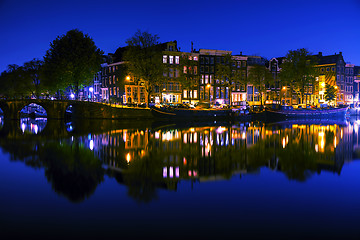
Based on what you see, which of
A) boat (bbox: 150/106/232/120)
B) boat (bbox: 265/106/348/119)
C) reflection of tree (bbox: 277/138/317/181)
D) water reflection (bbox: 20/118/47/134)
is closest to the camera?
reflection of tree (bbox: 277/138/317/181)

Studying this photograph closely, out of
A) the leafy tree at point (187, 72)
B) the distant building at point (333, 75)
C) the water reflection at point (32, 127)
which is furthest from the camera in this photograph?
the distant building at point (333, 75)

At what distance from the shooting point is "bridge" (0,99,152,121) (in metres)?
58.2

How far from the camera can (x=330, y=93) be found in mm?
90625

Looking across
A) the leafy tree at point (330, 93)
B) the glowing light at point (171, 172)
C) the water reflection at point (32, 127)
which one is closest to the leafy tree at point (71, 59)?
the water reflection at point (32, 127)

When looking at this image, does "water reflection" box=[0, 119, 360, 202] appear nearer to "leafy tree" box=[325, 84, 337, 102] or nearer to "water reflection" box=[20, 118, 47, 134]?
"water reflection" box=[20, 118, 47, 134]

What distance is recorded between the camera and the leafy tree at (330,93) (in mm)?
90550

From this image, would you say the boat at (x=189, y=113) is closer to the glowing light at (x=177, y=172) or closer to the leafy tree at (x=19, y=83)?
the leafy tree at (x=19, y=83)

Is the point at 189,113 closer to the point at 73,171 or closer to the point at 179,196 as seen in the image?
the point at 73,171

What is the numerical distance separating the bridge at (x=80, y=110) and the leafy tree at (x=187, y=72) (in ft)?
42.1

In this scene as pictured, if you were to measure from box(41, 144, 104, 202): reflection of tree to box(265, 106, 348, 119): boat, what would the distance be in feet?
185

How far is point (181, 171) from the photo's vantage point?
14.6m

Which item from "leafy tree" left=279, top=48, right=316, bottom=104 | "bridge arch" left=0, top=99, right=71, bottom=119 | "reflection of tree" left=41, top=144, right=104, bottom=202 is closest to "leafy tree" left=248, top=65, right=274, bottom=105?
"leafy tree" left=279, top=48, right=316, bottom=104

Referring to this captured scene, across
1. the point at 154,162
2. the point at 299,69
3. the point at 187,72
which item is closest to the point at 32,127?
the point at 154,162

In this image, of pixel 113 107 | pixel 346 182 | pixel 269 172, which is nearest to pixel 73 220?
pixel 269 172
